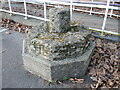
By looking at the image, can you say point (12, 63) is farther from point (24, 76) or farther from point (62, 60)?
point (62, 60)

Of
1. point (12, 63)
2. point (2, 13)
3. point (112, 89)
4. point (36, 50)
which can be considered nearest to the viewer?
point (112, 89)

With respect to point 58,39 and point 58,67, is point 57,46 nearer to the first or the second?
point 58,39

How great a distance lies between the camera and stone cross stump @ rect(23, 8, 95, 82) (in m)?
2.40

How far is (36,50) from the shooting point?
8.39 ft

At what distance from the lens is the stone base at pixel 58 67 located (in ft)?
7.88

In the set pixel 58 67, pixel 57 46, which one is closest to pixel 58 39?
pixel 57 46

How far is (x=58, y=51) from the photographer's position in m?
2.38

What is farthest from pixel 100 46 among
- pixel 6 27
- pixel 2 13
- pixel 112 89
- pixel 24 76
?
pixel 2 13

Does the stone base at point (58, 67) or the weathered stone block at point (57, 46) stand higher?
the weathered stone block at point (57, 46)

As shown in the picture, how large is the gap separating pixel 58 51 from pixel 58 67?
0.98 ft

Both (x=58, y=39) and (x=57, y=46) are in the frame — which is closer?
(x=57, y=46)

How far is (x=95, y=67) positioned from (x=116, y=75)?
1.47 ft

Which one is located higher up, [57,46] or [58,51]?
[57,46]

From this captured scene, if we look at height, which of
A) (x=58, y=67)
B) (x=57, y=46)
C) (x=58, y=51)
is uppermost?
(x=57, y=46)
